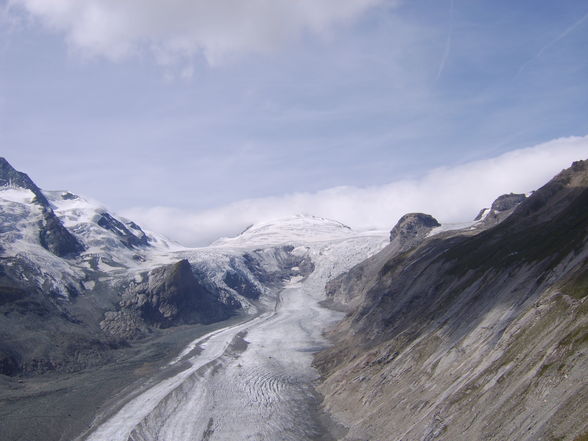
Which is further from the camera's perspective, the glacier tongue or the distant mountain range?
the glacier tongue

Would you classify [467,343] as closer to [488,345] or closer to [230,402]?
[488,345]

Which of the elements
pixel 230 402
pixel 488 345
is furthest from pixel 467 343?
pixel 230 402

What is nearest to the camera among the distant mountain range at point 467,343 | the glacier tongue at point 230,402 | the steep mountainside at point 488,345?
the steep mountainside at point 488,345

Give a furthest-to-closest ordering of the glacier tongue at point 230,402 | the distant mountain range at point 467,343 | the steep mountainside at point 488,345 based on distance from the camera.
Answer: the glacier tongue at point 230,402 → the distant mountain range at point 467,343 → the steep mountainside at point 488,345

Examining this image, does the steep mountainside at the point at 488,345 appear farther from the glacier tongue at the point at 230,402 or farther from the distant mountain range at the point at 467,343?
the glacier tongue at the point at 230,402

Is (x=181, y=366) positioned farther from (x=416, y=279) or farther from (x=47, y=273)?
(x=47, y=273)

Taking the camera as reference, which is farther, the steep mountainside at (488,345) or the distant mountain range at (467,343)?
the distant mountain range at (467,343)

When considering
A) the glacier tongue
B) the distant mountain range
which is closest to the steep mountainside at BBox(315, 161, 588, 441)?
the distant mountain range

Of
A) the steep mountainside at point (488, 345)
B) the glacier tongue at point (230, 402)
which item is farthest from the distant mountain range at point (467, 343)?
the glacier tongue at point (230, 402)

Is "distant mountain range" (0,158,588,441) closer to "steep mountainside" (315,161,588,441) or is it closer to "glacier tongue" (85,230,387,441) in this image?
"steep mountainside" (315,161,588,441)
